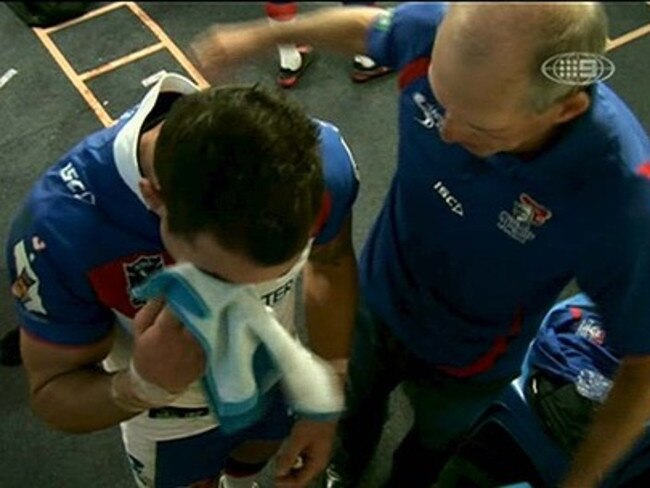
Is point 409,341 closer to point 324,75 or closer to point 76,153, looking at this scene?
point 76,153

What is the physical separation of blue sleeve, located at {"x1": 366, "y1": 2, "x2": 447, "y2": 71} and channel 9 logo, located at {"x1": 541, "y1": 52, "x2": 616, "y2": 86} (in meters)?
0.34

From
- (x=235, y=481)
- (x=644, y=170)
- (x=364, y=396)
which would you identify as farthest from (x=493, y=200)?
A: (x=235, y=481)

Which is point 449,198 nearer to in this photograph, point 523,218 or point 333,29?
point 523,218

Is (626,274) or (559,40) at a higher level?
(559,40)

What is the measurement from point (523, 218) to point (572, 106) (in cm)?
22

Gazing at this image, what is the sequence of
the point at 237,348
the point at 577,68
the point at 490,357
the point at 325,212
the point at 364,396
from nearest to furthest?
1. the point at 577,68
2. the point at 237,348
3. the point at 325,212
4. the point at 490,357
5. the point at 364,396

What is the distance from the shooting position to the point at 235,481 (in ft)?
6.70

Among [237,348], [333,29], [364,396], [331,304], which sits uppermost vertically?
[333,29]

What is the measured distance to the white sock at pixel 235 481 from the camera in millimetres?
2037

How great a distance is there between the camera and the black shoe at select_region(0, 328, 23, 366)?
2.54 metres

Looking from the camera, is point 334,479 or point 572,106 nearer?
point 572,106

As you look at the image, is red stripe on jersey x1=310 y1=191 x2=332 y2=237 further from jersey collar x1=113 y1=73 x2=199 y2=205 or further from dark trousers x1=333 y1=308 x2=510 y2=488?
dark trousers x1=333 y1=308 x2=510 y2=488

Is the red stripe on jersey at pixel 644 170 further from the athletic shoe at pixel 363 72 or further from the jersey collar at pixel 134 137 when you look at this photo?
the athletic shoe at pixel 363 72

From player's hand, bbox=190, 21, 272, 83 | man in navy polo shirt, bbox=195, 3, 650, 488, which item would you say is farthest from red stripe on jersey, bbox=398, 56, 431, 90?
player's hand, bbox=190, 21, 272, 83
